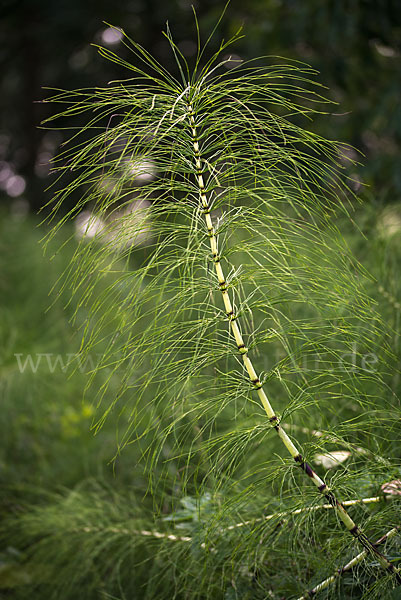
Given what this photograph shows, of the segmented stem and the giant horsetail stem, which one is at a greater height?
the giant horsetail stem

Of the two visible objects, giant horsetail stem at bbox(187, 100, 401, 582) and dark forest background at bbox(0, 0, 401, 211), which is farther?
dark forest background at bbox(0, 0, 401, 211)

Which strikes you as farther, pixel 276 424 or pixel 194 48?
pixel 194 48

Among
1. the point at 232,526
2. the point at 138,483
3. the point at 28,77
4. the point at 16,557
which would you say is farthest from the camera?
the point at 28,77

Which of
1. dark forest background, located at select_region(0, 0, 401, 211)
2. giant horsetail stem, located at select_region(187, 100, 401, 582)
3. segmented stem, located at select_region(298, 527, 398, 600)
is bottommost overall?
segmented stem, located at select_region(298, 527, 398, 600)

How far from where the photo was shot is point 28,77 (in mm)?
4664

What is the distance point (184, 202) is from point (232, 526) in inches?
23.5

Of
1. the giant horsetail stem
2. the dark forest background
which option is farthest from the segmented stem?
the dark forest background

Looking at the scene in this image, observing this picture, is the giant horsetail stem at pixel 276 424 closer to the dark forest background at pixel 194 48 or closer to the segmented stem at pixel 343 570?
the segmented stem at pixel 343 570

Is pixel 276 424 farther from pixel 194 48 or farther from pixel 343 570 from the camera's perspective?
pixel 194 48

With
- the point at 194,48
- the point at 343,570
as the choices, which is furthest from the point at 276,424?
the point at 194,48

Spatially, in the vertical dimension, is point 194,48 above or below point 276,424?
above

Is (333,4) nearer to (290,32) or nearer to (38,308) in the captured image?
(290,32)

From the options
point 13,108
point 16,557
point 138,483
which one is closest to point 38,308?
point 138,483

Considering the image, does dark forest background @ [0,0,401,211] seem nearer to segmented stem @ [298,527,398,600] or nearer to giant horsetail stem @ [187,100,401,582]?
giant horsetail stem @ [187,100,401,582]
